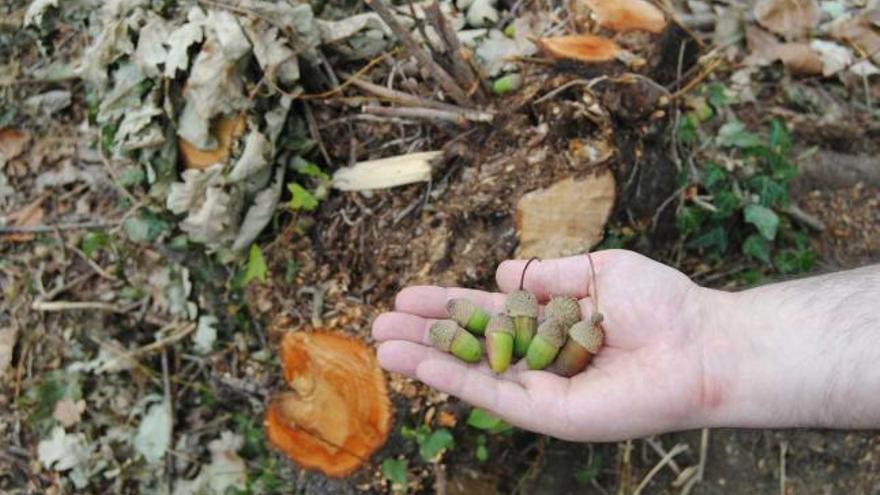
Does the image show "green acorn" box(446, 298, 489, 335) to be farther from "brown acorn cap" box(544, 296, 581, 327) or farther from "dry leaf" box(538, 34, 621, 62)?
"dry leaf" box(538, 34, 621, 62)

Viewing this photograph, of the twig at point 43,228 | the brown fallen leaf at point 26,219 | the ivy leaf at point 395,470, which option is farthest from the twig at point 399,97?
the brown fallen leaf at point 26,219

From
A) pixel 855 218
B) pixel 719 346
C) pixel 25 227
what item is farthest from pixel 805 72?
pixel 25 227

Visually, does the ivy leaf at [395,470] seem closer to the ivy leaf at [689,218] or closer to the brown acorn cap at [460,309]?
the brown acorn cap at [460,309]

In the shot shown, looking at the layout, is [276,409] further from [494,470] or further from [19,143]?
[19,143]

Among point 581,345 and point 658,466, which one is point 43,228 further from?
point 658,466

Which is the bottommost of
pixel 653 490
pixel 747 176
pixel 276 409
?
pixel 653 490

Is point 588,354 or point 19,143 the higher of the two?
point 588,354

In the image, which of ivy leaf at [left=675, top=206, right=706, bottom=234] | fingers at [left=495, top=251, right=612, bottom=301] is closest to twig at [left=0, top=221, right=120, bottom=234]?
fingers at [left=495, top=251, right=612, bottom=301]
